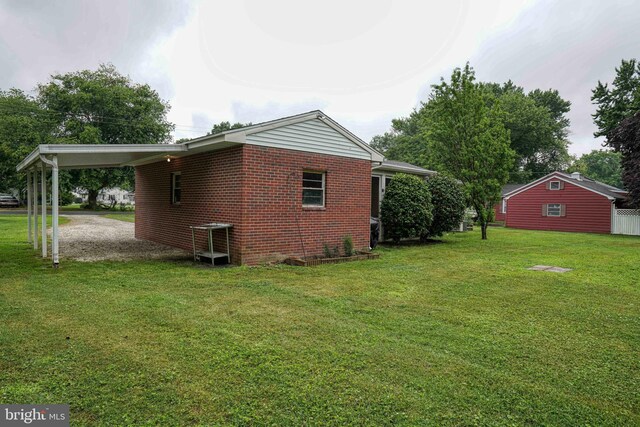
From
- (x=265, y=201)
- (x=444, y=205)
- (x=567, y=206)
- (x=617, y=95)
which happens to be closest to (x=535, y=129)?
(x=617, y=95)

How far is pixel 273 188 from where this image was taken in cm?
874

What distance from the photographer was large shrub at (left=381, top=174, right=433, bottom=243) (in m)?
12.6

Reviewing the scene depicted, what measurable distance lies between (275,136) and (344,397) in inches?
271

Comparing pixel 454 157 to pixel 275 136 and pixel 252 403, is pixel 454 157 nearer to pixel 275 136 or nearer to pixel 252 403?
pixel 275 136

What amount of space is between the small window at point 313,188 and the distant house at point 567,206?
21.5m

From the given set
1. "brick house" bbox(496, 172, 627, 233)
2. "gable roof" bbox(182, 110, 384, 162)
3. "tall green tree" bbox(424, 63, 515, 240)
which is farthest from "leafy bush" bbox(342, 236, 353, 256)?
"brick house" bbox(496, 172, 627, 233)

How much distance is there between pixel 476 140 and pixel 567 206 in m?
13.0

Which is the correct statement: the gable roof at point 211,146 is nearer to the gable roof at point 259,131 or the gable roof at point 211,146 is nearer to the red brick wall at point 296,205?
the gable roof at point 259,131

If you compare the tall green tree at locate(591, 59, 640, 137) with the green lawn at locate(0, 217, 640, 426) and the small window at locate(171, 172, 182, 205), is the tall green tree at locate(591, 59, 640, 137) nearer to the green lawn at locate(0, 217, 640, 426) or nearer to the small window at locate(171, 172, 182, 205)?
the green lawn at locate(0, 217, 640, 426)

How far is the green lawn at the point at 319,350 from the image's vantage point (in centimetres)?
260

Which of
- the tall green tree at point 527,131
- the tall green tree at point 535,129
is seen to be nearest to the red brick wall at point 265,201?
the tall green tree at point 527,131

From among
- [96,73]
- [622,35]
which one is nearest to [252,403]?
[622,35]

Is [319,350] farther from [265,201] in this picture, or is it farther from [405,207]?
[405,207]

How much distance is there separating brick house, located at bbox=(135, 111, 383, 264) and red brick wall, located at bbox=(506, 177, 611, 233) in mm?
19514
